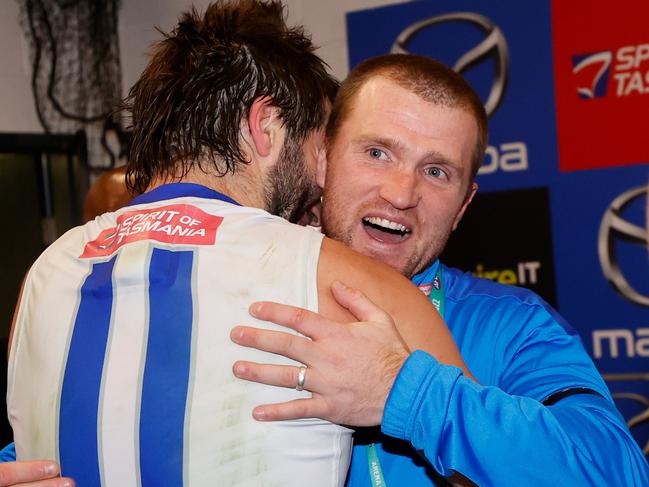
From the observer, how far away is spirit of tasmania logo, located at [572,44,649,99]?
377 cm

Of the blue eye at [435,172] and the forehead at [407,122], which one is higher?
the forehead at [407,122]

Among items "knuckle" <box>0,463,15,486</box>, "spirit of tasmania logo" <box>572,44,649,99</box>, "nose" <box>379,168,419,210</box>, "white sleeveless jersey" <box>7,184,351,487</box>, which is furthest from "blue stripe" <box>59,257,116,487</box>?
"spirit of tasmania logo" <box>572,44,649,99</box>

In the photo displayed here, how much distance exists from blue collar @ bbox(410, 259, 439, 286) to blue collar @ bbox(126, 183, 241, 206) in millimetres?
740

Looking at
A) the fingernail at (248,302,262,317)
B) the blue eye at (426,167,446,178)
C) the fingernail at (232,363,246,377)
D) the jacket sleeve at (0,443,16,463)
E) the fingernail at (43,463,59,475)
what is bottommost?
the jacket sleeve at (0,443,16,463)

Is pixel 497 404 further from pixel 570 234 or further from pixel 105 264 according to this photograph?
pixel 570 234

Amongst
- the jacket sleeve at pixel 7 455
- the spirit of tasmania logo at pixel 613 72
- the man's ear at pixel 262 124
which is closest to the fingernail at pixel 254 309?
the man's ear at pixel 262 124

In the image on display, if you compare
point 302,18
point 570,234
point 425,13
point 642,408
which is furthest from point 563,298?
point 302,18

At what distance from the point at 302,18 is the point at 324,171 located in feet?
9.81

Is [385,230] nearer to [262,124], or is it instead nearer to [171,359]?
[262,124]

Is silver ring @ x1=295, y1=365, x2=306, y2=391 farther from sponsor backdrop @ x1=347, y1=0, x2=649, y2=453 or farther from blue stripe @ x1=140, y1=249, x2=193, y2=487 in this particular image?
sponsor backdrop @ x1=347, y1=0, x2=649, y2=453

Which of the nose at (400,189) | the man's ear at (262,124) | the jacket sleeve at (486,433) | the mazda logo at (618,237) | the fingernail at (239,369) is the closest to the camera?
the fingernail at (239,369)

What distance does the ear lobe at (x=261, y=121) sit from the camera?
130cm

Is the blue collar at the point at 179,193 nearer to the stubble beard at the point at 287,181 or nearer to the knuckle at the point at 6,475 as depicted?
the stubble beard at the point at 287,181

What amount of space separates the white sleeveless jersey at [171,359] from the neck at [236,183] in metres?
0.08
